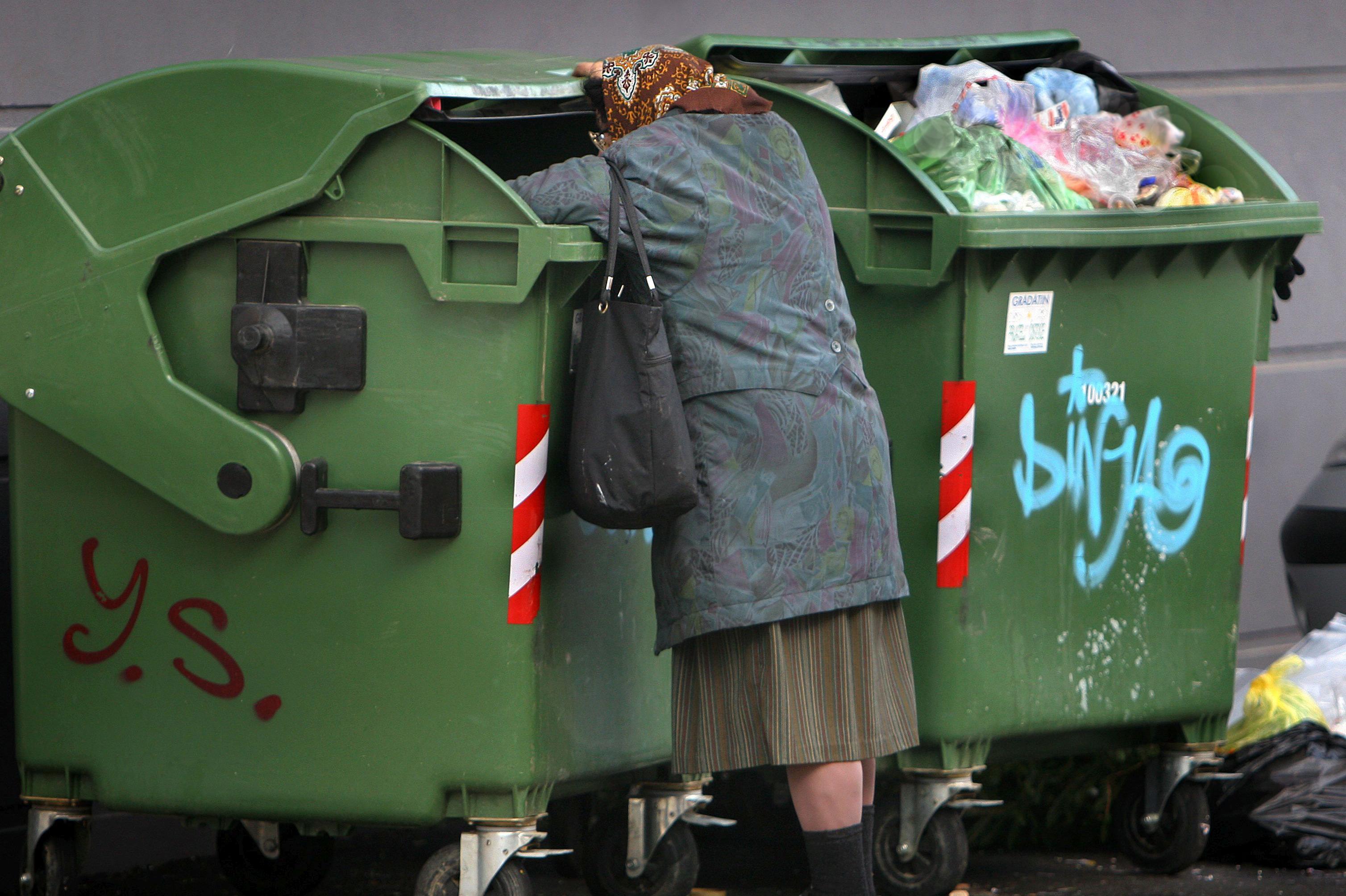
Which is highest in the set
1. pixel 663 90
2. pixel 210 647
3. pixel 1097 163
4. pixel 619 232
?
pixel 1097 163

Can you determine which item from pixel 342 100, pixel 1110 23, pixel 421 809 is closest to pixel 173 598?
pixel 421 809

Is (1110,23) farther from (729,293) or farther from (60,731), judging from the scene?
(60,731)

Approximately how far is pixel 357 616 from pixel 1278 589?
13.9 feet

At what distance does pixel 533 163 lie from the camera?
409 centimetres

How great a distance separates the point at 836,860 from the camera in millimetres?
3344

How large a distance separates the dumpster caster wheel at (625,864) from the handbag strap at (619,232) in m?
1.31

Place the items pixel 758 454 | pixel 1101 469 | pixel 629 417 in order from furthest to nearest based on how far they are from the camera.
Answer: pixel 1101 469 → pixel 758 454 → pixel 629 417

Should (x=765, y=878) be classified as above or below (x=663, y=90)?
below

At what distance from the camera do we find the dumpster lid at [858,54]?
4.23m

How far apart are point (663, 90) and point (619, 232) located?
293mm

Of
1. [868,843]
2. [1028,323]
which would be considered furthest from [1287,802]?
[868,843]

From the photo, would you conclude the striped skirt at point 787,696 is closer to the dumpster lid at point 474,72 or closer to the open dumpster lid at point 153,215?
the open dumpster lid at point 153,215

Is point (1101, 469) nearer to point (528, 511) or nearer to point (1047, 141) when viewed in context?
point (1047, 141)

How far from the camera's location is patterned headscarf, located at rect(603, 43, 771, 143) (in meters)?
3.25
